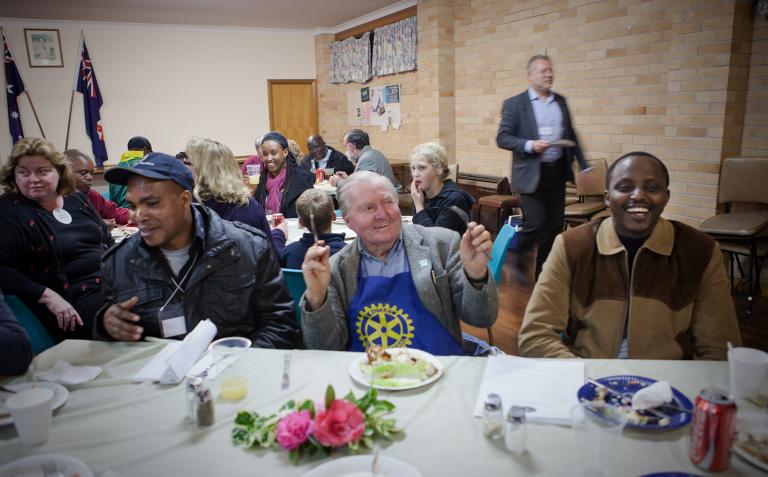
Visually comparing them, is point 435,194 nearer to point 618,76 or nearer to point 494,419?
point 494,419

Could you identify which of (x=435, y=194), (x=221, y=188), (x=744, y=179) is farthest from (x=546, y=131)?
(x=221, y=188)

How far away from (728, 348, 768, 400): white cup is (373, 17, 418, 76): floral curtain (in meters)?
6.96

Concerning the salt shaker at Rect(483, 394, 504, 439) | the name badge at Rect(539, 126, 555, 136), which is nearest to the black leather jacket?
the salt shaker at Rect(483, 394, 504, 439)

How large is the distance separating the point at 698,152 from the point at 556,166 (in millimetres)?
1402

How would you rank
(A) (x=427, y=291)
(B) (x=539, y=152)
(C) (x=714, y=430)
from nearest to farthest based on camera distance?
(C) (x=714, y=430), (A) (x=427, y=291), (B) (x=539, y=152)

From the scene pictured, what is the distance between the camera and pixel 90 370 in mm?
1440

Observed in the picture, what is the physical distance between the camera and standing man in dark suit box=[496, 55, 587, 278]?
3848 mm

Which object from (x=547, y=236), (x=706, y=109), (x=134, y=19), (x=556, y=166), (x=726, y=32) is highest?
(x=134, y=19)

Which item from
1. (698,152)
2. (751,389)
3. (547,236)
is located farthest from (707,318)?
(698,152)

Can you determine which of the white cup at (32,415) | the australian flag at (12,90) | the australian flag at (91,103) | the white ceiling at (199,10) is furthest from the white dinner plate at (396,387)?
the australian flag at (12,90)

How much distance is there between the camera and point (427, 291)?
1.78 m

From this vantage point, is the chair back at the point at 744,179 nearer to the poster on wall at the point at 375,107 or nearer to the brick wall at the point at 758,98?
the brick wall at the point at 758,98

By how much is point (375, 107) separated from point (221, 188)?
623cm

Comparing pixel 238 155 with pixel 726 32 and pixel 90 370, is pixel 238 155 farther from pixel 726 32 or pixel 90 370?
pixel 90 370
